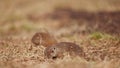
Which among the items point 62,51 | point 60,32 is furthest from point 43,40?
point 60,32

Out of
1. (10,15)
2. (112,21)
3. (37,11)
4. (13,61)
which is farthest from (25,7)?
(13,61)

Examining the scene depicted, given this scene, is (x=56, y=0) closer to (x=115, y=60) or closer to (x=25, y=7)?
(x=25, y=7)

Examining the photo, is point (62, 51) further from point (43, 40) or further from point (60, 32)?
point (60, 32)

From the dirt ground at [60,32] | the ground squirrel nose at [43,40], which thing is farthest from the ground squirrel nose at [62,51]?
the ground squirrel nose at [43,40]

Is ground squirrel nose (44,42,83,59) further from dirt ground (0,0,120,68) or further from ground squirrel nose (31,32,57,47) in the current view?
ground squirrel nose (31,32,57,47)

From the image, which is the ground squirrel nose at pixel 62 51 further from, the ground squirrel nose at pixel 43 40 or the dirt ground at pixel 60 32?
the ground squirrel nose at pixel 43 40

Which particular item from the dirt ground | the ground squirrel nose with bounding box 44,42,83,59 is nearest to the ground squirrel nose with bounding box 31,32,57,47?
the dirt ground
